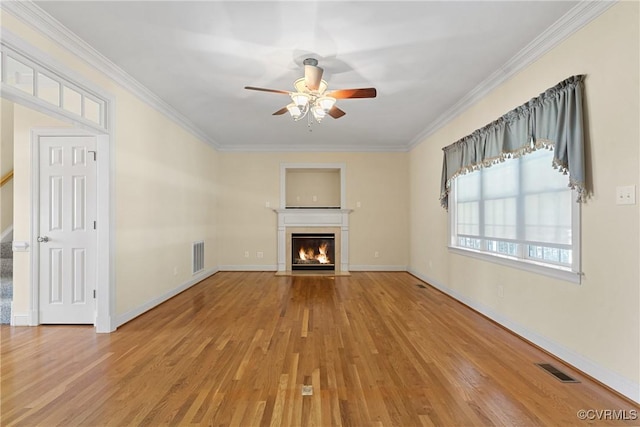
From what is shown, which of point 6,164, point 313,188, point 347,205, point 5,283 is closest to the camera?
point 5,283

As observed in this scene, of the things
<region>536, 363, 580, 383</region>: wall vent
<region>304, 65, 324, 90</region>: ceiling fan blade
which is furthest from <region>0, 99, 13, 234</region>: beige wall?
<region>536, 363, 580, 383</region>: wall vent

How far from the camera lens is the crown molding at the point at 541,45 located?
2.25 m

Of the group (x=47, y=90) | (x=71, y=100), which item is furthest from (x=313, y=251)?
(x=47, y=90)

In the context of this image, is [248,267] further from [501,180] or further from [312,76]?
[501,180]

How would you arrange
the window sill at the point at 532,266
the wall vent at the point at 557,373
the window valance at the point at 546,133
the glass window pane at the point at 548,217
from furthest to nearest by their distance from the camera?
the glass window pane at the point at 548,217
the window sill at the point at 532,266
the window valance at the point at 546,133
the wall vent at the point at 557,373

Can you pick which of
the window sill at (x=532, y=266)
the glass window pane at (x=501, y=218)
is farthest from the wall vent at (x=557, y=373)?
the glass window pane at (x=501, y=218)

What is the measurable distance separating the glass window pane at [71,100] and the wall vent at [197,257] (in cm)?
297

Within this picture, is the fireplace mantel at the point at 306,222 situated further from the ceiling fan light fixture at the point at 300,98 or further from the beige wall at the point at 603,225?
the beige wall at the point at 603,225

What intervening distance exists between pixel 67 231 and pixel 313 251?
4481mm

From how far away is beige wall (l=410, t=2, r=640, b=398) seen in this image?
2006 mm

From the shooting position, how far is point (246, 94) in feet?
12.9

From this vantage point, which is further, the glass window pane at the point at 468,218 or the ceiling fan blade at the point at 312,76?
the glass window pane at the point at 468,218

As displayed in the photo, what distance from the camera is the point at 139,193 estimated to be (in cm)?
379

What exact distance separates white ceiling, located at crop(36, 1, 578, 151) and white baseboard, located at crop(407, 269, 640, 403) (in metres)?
2.68
